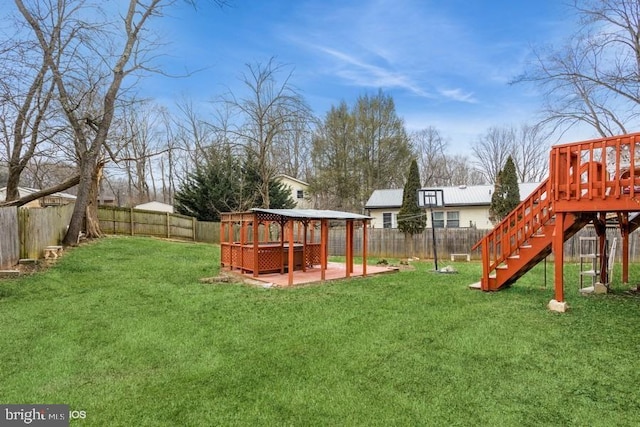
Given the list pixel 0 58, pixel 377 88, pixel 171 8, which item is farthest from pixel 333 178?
pixel 0 58

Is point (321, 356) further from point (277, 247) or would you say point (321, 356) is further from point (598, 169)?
point (277, 247)

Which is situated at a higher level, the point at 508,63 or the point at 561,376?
the point at 508,63

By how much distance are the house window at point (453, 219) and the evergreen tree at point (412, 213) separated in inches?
149

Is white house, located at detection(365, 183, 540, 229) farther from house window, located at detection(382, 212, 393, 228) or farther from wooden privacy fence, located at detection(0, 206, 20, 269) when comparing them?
wooden privacy fence, located at detection(0, 206, 20, 269)

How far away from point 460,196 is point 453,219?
1.40 m

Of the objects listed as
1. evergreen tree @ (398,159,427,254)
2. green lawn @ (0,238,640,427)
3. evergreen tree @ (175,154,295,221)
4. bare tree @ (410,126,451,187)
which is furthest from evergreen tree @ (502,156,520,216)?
bare tree @ (410,126,451,187)

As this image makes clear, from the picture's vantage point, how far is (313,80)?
18.0m

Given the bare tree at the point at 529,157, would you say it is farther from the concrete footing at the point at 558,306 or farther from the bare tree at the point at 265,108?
the concrete footing at the point at 558,306

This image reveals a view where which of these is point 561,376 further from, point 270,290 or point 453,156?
point 453,156

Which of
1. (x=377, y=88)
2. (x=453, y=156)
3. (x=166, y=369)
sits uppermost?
(x=377, y=88)

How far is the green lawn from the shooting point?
3.08m

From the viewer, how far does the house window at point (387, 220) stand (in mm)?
22312

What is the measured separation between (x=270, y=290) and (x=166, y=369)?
4066 millimetres

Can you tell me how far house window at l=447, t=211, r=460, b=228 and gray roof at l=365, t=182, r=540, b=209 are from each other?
634mm
